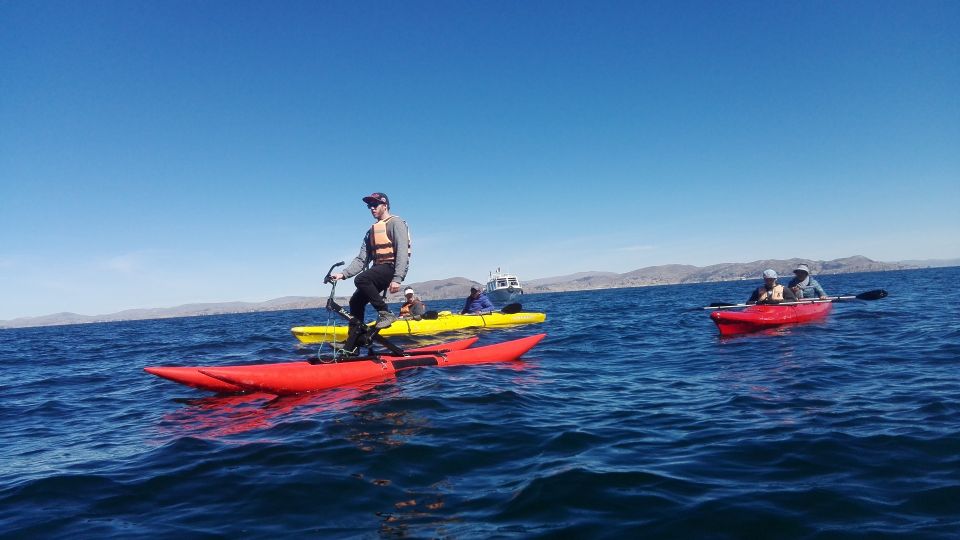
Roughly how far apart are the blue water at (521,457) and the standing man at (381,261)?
1383 millimetres

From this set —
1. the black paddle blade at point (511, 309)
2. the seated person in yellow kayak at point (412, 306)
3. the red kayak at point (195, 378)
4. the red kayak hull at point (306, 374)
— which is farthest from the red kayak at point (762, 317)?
the red kayak at point (195, 378)

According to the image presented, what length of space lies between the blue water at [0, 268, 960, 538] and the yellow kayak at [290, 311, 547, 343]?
27.5ft

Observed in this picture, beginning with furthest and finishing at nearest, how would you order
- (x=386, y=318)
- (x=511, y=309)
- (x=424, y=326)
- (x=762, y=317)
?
(x=511, y=309), (x=424, y=326), (x=762, y=317), (x=386, y=318)

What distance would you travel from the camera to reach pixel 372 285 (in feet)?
24.3

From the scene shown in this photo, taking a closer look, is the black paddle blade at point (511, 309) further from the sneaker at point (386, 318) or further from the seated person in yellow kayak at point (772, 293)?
the sneaker at point (386, 318)

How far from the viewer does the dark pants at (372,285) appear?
7.37 m

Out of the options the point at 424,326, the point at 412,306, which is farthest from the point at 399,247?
the point at 424,326

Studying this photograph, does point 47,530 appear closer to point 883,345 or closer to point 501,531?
point 501,531

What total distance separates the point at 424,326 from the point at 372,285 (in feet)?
36.1

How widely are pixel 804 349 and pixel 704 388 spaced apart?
4.16 m

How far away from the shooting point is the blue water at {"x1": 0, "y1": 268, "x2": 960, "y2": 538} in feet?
10.5

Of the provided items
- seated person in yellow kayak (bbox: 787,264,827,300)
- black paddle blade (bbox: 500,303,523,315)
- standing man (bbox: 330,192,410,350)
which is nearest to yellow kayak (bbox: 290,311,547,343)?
black paddle blade (bbox: 500,303,523,315)

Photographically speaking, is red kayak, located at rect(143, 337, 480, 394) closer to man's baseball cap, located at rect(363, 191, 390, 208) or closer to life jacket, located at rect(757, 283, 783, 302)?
man's baseball cap, located at rect(363, 191, 390, 208)

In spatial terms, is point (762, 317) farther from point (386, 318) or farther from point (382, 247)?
point (382, 247)
